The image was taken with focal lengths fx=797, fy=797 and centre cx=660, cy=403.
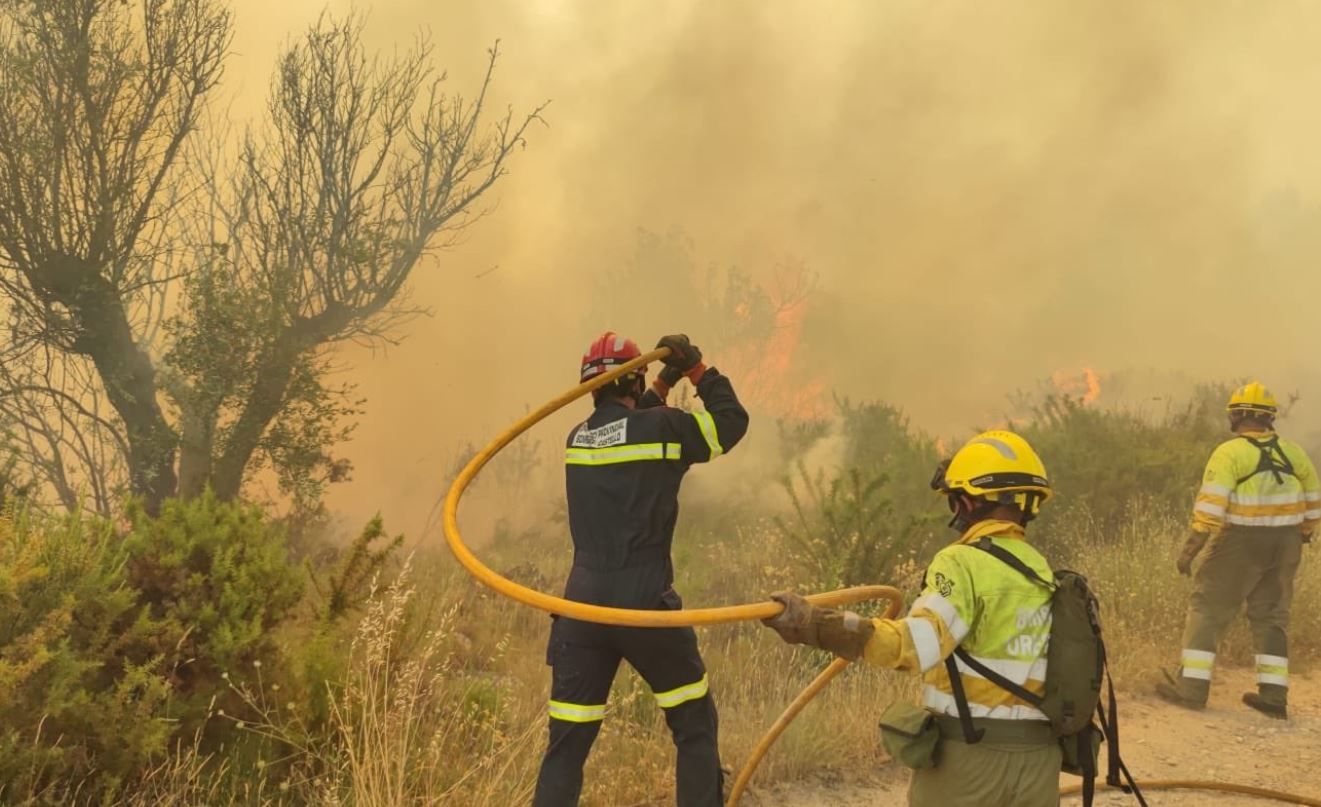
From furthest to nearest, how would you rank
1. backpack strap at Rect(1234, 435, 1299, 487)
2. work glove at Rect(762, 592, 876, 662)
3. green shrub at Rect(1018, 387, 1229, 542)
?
green shrub at Rect(1018, 387, 1229, 542) → backpack strap at Rect(1234, 435, 1299, 487) → work glove at Rect(762, 592, 876, 662)

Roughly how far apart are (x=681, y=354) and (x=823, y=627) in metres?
1.71

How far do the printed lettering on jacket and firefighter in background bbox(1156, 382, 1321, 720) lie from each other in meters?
5.07

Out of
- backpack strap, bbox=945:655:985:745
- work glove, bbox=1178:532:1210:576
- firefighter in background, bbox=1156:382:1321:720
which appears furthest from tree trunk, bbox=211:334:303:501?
firefighter in background, bbox=1156:382:1321:720

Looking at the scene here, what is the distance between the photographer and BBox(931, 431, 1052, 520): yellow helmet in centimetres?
252

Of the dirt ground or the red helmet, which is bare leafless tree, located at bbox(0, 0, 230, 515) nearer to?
the red helmet

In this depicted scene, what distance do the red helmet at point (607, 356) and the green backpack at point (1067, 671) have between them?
179 centimetres

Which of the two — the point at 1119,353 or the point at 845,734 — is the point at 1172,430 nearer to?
the point at 845,734

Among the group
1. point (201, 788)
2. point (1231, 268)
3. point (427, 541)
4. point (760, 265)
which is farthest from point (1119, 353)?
point (201, 788)

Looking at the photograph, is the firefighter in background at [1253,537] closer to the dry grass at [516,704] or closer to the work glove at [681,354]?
the dry grass at [516,704]

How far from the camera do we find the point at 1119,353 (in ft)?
64.6

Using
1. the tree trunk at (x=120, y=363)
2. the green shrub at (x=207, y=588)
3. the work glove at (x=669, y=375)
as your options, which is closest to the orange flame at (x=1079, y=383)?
the work glove at (x=669, y=375)

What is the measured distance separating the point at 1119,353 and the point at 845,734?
1846 centimetres

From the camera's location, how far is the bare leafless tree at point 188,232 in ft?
25.6

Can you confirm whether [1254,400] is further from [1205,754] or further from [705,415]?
[705,415]
